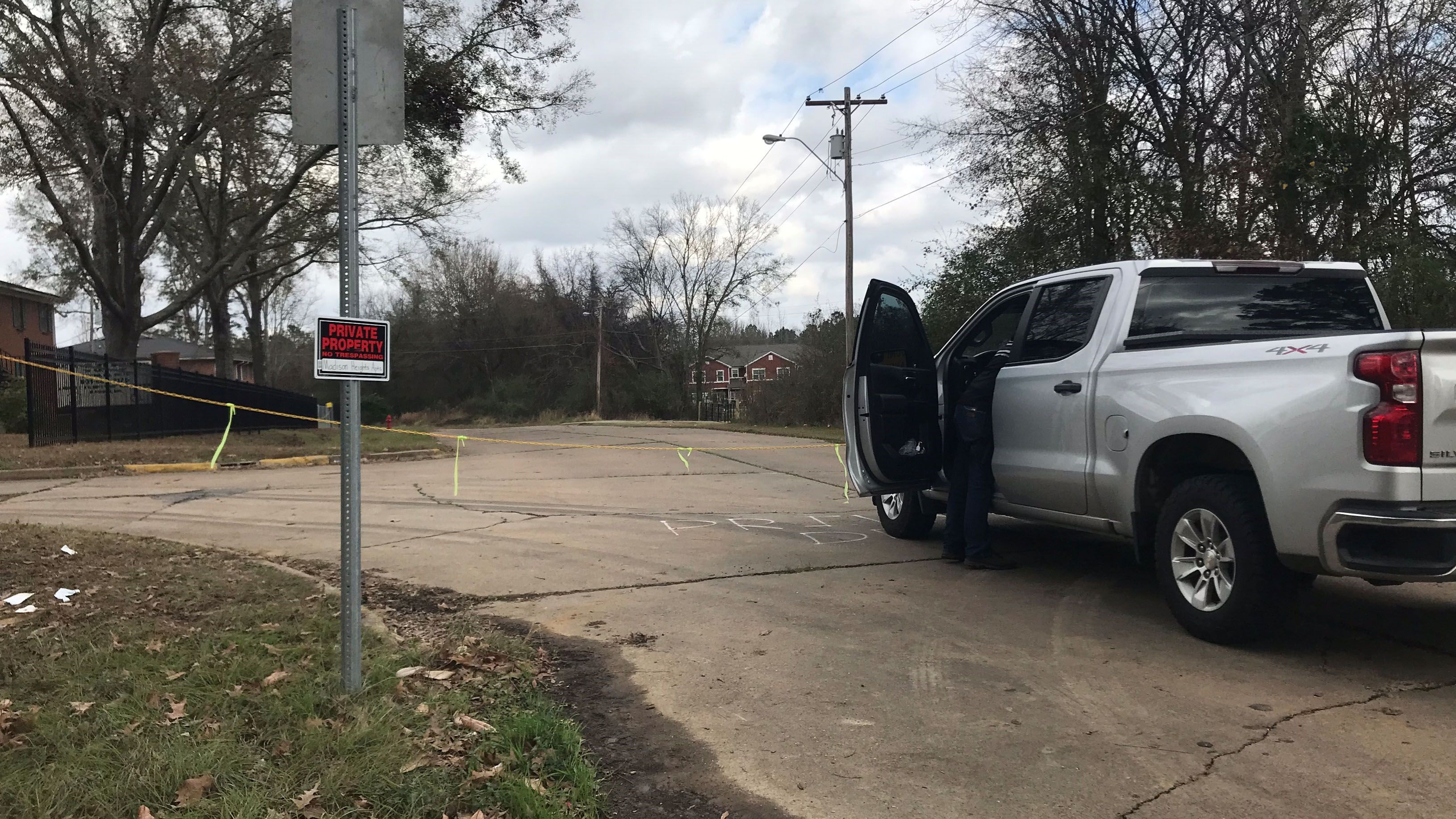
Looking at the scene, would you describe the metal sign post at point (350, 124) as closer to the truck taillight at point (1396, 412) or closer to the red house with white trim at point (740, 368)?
the truck taillight at point (1396, 412)

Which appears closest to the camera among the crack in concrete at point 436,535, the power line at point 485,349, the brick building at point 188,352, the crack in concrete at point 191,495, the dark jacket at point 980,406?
the dark jacket at point 980,406

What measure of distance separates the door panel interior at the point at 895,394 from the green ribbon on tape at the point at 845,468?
0.48 meters

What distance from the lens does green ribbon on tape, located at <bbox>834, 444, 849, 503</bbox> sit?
31.8ft

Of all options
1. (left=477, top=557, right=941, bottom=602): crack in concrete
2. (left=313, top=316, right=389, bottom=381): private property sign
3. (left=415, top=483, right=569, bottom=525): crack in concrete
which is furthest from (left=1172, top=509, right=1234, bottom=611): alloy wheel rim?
(left=415, top=483, right=569, bottom=525): crack in concrete

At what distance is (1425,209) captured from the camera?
16375 mm

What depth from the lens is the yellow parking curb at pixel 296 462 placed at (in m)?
17.0

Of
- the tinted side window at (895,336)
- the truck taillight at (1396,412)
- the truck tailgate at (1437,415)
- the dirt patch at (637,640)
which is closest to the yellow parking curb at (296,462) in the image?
the tinted side window at (895,336)

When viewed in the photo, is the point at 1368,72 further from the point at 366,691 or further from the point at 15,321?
the point at 15,321

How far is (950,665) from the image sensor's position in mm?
4805

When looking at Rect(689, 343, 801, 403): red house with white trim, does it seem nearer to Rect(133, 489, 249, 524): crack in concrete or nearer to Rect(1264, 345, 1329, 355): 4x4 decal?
Rect(133, 489, 249, 524): crack in concrete

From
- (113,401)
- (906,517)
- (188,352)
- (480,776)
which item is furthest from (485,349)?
(480,776)

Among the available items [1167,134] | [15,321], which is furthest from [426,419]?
[1167,134]

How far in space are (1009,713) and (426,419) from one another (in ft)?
205

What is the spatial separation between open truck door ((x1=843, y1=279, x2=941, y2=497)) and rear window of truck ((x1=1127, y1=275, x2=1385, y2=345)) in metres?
1.82
